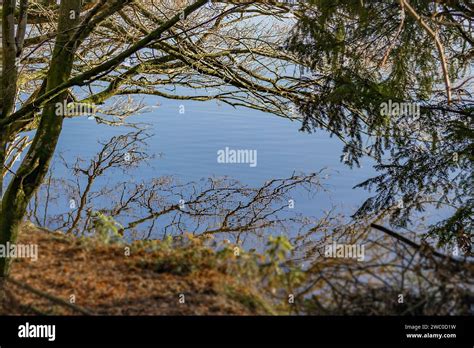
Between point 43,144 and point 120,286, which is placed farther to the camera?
point 43,144

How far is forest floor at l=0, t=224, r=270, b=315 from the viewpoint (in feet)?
11.1

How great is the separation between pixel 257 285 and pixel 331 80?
3945 millimetres

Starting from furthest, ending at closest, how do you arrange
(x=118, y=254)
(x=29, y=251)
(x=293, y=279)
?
1. (x=29, y=251)
2. (x=118, y=254)
3. (x=293, y=279)

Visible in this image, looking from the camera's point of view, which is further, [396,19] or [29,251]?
[396,19]

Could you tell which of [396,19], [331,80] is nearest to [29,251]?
[331,80]

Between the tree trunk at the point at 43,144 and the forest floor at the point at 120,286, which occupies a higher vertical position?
the tree trunk at the point at 43,144

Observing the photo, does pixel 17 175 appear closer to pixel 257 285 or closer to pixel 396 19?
pixel 257 285

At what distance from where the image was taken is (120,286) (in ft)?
12.0

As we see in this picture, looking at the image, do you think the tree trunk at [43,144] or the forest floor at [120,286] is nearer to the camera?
the forest floor at [120,286]

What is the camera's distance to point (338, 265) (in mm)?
3506

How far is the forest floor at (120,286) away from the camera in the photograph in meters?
3.38

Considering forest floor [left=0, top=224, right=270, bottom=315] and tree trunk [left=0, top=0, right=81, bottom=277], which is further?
tree trunk [left=0, top=0, right=81, bottom=277]

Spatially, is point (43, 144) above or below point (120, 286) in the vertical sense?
above

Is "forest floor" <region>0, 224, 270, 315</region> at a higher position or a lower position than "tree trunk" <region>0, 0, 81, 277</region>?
lower
